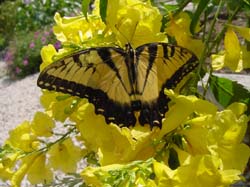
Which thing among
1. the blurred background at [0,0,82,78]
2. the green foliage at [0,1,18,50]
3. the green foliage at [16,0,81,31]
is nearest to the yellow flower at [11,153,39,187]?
the blurred background at [0,0,82,78]

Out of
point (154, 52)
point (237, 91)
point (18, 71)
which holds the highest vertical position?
point (154, 52)

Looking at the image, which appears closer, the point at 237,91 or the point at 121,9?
the point at 121,9

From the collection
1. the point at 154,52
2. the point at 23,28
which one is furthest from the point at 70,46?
the point at 23,28

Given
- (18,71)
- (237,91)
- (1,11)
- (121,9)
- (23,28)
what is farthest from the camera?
(1,11)

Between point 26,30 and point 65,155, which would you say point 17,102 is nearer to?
point 26,30

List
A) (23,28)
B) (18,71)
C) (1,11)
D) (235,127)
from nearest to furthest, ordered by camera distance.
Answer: (235,127)
(18,71)
(23,28)
(1,11)

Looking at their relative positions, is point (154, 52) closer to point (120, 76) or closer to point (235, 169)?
point (120, 76)
